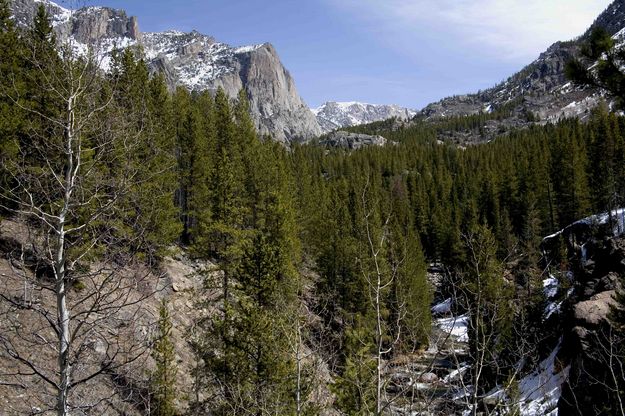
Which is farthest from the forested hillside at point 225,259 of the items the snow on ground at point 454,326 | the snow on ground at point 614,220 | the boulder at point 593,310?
the boulder at point 593,310

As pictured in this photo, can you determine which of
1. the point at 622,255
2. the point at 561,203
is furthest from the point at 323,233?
the point at 561,203

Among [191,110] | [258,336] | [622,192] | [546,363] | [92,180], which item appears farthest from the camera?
[622,192]

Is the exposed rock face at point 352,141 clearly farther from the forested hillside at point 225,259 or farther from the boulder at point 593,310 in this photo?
the boulder at point 593,310

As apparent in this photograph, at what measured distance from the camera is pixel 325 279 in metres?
34.2

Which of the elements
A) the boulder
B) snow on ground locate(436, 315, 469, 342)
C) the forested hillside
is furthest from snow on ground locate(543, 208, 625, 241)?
the boulder

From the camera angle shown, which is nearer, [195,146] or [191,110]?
Result: [195,146]

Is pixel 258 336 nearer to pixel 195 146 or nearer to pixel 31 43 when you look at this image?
pixel 31 43

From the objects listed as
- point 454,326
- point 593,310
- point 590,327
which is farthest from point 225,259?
point 593,310

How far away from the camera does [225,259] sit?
23.4 m

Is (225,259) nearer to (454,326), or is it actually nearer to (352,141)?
(454,326)

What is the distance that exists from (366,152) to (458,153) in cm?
2116

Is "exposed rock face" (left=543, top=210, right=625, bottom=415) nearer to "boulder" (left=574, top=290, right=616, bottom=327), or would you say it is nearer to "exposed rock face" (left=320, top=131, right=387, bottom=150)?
"boulder" (left=574, top=290, right=616, bottom=327)

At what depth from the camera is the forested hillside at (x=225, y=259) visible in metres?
5.53

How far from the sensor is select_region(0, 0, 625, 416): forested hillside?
5531mm
